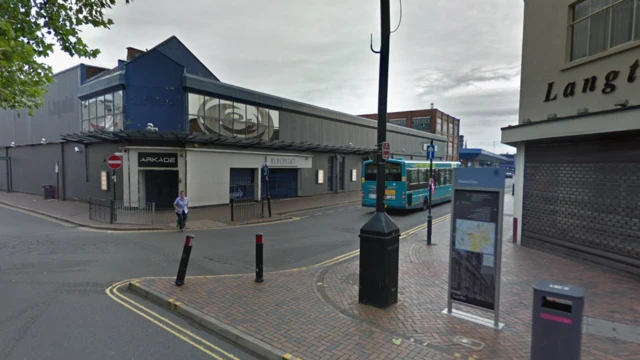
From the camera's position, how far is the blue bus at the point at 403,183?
1784cm

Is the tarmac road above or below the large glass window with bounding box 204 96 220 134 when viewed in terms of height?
below

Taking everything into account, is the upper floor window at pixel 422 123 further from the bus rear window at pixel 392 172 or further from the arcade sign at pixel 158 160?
the arcade sign at pixel 158 160

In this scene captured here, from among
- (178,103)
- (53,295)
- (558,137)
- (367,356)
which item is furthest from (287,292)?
(178,103)

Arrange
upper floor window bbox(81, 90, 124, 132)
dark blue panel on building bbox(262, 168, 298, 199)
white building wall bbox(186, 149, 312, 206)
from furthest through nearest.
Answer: dark blue panel on building bbox(262, 168, 298, 199) → white building wall bbox(186, 149, 312, 206) → upper floor window bbox(81, 90, 124, 132)

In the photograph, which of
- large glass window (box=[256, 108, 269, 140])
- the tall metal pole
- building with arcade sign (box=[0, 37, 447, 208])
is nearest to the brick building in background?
building with arcade sign (box=[0, 37, 447, 208])

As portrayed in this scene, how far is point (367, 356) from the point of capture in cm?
400

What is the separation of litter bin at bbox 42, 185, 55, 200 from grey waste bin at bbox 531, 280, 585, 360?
29724mm

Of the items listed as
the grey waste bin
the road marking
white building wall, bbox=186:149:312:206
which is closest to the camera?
the grey waste bin

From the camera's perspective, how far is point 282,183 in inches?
1045

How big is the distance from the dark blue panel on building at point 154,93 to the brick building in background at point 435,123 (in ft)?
161

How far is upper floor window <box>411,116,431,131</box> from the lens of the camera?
197 ft

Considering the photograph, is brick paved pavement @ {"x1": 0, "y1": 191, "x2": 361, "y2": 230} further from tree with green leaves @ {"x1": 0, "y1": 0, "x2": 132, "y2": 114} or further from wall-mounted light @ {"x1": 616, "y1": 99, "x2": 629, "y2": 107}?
wall-mounted light @ {"x1": 616, "y1": 99, "x2": 629, "y2": 107}

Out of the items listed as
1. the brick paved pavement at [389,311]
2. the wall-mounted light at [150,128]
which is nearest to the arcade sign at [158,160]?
the wall-mounted light at [150,128]

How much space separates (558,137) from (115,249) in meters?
12.3
